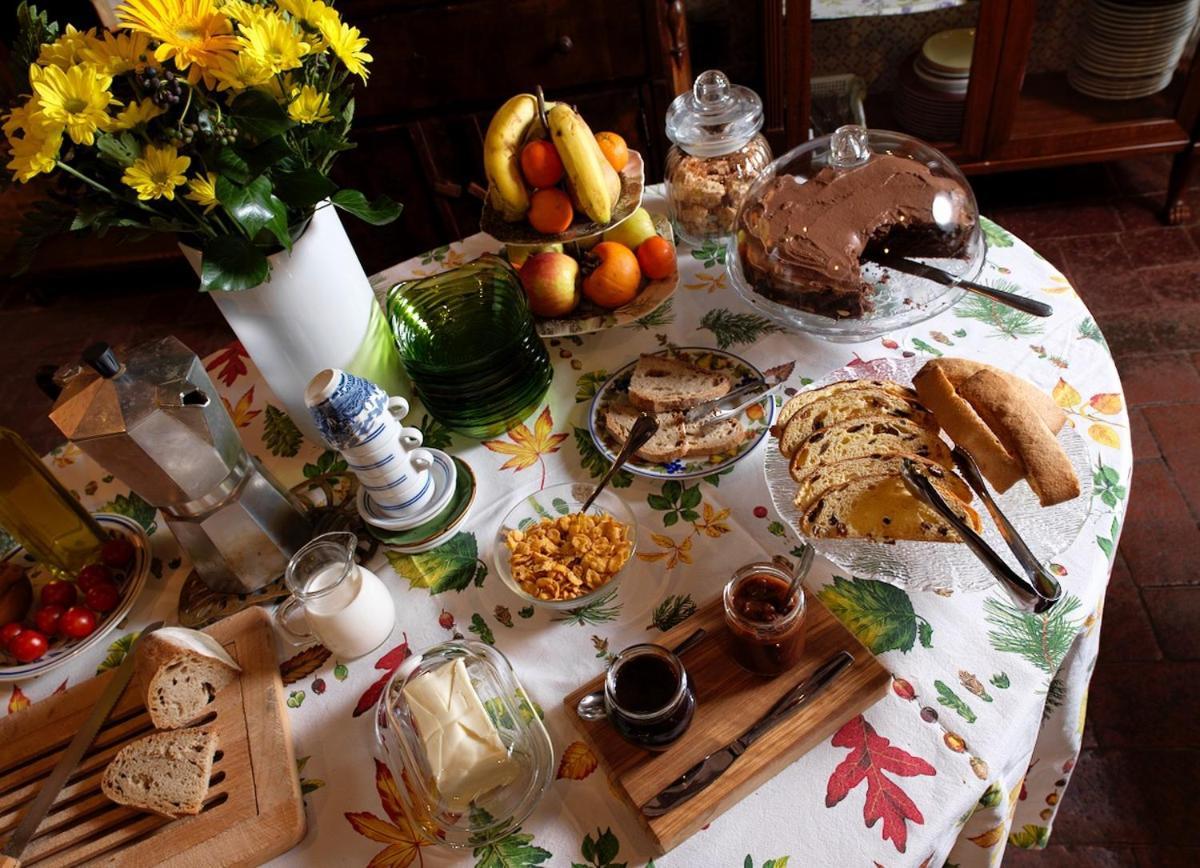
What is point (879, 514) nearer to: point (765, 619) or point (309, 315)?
point (765, 619)

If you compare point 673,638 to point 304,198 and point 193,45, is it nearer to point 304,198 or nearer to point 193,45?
point 304,198

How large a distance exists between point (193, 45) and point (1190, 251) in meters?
2.27

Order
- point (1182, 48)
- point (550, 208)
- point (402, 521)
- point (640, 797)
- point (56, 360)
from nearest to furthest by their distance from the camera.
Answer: point (640, 797) < point (402, 521) < point (550, 208) < point (1182, 48) < point (56, 360)

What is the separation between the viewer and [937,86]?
205cm

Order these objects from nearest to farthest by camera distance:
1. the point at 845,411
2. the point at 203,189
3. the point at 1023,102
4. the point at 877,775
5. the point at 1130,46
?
the point at 877,775 < the point at 203,189 < the point at 845,411 < the point at 1130,46 < the point at 1023,102

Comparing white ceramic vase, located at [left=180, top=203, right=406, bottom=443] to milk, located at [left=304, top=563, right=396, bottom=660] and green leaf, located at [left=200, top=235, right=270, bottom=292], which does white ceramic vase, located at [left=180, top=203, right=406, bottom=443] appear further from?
milk, located at [left=304, top=563, right=396, bottom=660]

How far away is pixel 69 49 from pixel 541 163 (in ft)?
1.77

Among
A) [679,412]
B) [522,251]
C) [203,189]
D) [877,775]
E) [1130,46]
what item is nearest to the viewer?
[877,775]

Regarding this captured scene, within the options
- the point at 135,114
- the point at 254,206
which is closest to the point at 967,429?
the point at 254,206

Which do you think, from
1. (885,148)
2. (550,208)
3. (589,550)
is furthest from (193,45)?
(885,148)

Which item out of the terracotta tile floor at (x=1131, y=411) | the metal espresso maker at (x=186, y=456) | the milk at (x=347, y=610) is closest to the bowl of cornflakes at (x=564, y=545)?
the milk at (x=347, y=610)

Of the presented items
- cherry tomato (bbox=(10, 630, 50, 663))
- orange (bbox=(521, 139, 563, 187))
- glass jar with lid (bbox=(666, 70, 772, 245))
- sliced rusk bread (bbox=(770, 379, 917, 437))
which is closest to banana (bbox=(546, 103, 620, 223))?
orange (bbox=(521, 139, 563, 187))

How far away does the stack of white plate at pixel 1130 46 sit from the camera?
6.29 feet

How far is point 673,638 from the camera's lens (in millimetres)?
794
